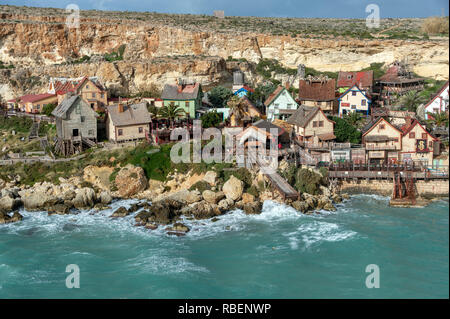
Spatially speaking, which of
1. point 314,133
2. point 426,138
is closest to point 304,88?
point 314,133

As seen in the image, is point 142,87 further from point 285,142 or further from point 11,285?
point 11,285

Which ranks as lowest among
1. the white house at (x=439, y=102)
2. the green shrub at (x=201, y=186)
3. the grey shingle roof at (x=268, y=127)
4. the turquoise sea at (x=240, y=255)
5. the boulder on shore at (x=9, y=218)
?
the turquoise sea at (x=240, y=255)

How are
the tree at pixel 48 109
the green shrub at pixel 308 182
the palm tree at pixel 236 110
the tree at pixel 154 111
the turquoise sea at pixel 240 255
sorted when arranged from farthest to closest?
the tree at pixel 48 109, the tree at pixel 154 111, the palm tree at pixel 236 110, the green shrub at pixel 308 182, the turquoise sea at pixel 240 255

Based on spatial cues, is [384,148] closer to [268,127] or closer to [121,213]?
[268,127]

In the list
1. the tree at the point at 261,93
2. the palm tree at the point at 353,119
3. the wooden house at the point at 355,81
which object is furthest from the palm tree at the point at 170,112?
the wooden house at the point at 355,81

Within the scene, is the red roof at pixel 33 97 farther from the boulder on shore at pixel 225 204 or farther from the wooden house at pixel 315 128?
the wooden house at pixel 315 128

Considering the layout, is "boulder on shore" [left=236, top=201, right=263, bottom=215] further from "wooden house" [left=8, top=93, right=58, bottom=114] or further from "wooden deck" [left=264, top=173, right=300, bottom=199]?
"wooden house" [left=8, top=93, right=58, bottom=114]

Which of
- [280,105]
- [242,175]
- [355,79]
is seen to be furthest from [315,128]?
[355,79]
